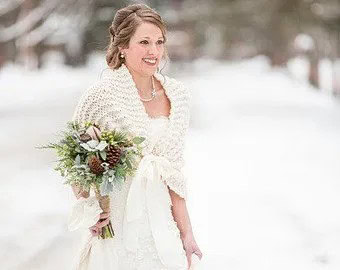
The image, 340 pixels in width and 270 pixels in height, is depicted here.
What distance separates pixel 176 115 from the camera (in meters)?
2.81

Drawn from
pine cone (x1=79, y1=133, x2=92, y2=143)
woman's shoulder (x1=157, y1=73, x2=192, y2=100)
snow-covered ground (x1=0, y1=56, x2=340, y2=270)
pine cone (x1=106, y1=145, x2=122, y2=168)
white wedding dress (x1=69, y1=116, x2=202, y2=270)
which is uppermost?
woman's shoulder (x1=157, y1=73, x2=192, y2=100)

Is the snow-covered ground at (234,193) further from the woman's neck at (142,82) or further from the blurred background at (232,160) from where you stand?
the woman's neck at (142,82)

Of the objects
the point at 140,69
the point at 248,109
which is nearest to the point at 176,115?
the point at 140,69

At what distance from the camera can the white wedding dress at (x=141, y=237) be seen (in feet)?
8.88

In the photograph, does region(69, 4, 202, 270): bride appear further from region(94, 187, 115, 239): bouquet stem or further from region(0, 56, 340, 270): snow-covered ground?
region(0, 56, 340, 270): snow-covered ground

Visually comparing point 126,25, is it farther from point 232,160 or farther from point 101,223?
point 232,160

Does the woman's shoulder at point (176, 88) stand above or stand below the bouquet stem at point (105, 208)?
above

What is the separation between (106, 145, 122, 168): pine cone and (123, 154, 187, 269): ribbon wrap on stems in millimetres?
188

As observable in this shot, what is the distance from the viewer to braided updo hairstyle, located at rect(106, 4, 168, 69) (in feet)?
8.91

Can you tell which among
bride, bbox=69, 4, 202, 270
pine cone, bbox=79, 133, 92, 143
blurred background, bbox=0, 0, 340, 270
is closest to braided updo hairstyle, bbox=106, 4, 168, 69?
bride, bbox=69, 4, 202, 270

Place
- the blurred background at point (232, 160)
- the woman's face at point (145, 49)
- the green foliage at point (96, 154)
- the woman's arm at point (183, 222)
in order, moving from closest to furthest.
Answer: the green foliage at point (96, 154) → the woman's face at point (145, 49) → the woman's arm at point (183, 222) → the blurred background at point (232, 160)

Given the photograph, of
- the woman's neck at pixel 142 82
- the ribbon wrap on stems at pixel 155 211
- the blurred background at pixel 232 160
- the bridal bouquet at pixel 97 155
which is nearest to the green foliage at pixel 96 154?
the bridal bouquet at pixel 97 155

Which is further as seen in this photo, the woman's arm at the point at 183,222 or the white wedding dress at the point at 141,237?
the woman's arm at the point at 183,222

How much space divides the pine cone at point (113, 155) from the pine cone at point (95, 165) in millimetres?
36
